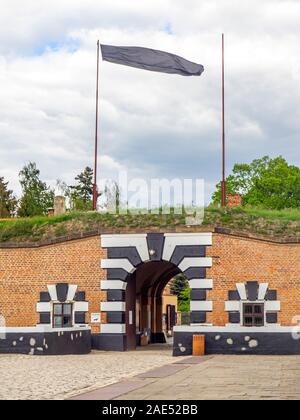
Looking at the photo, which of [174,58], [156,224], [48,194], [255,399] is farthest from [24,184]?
[255,399]

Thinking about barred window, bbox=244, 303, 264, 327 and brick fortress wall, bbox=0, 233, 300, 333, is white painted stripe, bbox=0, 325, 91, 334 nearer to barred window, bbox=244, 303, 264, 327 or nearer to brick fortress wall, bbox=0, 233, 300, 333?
brick fortress wall, bbox=0, 233, 300, 333

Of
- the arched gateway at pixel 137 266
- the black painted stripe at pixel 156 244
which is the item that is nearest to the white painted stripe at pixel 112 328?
the arched gateway at pixel 137 266

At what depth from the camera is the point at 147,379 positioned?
53.9 feet

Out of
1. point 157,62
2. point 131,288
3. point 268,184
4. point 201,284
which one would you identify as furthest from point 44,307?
point 268,184

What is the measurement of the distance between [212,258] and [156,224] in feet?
8.76

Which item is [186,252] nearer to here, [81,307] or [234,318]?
[234,318]

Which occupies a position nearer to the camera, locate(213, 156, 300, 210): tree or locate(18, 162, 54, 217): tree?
locate(18, 162, 54, 217): tree

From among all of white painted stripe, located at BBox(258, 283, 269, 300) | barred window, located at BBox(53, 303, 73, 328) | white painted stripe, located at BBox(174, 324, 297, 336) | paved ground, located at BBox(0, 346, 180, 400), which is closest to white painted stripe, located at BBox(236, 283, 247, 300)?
white painted stripe, located at BBox(258, 283, 269, 300)

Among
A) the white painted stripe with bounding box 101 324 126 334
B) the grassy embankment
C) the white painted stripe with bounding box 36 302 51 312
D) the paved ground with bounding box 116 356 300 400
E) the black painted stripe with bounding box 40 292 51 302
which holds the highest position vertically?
the grassy embankment

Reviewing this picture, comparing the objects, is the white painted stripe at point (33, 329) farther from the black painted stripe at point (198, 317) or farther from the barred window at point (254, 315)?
the barred window at point (254, 315)

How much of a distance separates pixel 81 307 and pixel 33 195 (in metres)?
32.8

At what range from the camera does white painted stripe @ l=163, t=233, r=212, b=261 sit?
96.0 ft

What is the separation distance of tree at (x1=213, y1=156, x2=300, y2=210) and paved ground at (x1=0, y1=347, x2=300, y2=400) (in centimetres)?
4392
